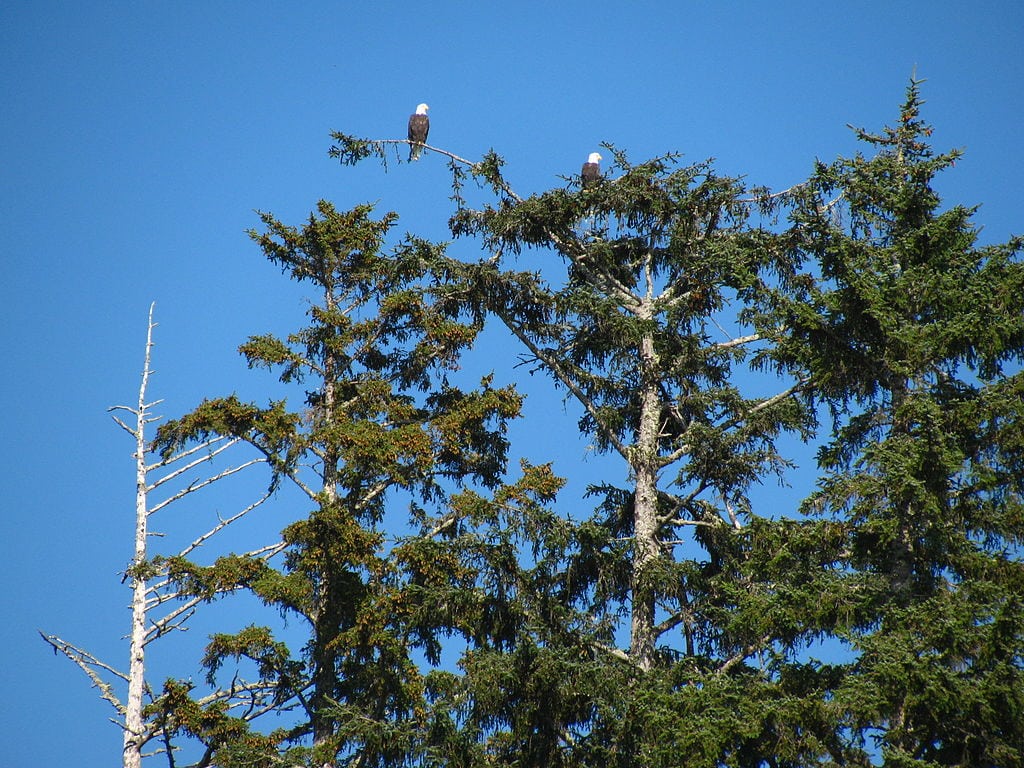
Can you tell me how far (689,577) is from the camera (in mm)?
19797

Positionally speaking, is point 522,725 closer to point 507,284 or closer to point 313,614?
point 313,614

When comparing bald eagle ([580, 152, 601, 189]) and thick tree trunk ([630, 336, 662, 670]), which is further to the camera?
bald eagle ([580, 152, 601, 189])

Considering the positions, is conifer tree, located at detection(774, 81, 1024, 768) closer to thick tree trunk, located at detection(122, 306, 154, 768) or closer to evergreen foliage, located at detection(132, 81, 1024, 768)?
evergreen foliage, located at detection(132, 81, 1024, 768)

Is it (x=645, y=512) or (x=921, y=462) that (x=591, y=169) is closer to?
(x=645, y=512)

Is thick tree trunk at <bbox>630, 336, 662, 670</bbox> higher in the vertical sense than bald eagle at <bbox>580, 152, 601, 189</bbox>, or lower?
lower

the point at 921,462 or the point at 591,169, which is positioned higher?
the point at 591,169

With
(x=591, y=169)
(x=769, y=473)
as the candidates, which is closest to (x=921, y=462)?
(x=769, y=473)

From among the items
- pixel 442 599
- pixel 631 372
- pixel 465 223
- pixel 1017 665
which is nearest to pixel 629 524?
pixel 631 372

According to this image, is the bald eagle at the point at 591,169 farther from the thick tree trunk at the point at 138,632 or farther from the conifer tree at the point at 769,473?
the thick tree trunk at the point at 138,632

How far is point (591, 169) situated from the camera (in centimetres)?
2502

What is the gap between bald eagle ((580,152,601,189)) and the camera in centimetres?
2378

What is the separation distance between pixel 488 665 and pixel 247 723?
153 inches

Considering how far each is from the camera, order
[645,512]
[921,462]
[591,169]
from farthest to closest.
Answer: [591,169] → [645,512] → [921,462]

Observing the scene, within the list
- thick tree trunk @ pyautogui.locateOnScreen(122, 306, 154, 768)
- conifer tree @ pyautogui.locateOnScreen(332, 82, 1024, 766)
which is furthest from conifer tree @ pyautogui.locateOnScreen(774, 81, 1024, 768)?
thick tree trunk @ pyautogui.locateOnScreen(122, 306, 154, 768)
